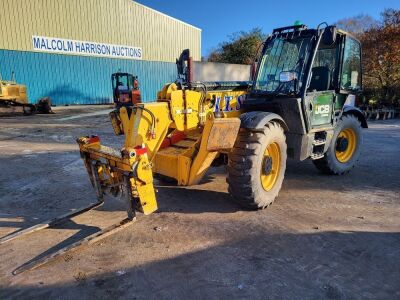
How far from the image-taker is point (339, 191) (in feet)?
19.3

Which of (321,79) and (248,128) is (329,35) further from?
(248,128)

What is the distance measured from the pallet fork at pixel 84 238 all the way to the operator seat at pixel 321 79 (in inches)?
150

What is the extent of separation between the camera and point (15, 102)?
1777cm

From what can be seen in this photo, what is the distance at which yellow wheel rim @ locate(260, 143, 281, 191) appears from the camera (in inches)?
195

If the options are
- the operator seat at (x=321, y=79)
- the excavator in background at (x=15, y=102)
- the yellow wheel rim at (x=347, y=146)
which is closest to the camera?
the operator seat at (x=321, y=79)

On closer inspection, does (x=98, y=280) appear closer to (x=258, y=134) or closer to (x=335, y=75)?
(x=258, y=134)

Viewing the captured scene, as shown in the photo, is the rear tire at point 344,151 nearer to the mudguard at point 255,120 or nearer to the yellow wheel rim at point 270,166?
the yellow wheel rim at point 270,166

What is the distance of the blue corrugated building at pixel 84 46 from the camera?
20797 millimetres

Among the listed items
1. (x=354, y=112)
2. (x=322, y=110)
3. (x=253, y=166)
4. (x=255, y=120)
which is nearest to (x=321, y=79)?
(x=322, y=110)

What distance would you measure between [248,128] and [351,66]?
3.00 meters

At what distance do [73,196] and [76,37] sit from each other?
20.4 metres

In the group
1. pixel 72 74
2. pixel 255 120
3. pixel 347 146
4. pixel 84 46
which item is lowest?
pixel 347 146

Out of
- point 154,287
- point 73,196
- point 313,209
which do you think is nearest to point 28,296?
point 154,287

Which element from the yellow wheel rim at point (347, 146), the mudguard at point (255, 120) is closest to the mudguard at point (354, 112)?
the yellow wheel rim at point (347, 146)
